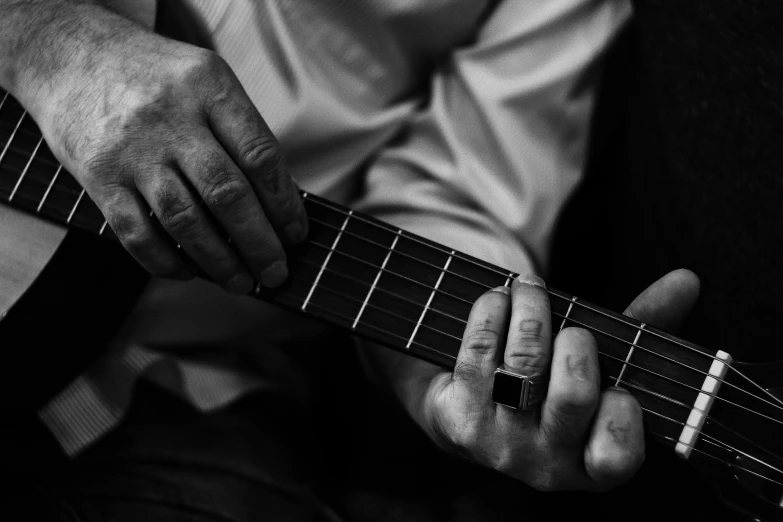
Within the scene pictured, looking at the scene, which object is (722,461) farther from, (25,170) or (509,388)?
(25,170)

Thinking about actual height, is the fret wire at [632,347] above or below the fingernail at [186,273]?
above

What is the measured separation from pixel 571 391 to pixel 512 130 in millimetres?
351

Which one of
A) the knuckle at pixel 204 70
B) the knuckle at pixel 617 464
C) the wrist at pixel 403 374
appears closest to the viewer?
the knuckle at pixel 617 464

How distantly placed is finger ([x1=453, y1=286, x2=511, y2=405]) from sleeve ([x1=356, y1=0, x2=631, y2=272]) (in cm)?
20

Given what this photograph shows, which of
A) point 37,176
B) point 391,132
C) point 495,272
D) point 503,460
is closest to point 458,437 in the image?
point 503,460

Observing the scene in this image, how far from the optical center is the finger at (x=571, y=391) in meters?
0.55

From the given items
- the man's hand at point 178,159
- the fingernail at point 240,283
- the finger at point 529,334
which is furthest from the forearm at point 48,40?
the finger at point 529,334

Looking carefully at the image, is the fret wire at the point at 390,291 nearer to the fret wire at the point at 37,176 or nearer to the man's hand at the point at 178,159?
the man's hand at the point at 178,159

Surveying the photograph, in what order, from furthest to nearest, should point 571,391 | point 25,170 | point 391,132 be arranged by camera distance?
point 391,132 → point 25,170 → point 571,391

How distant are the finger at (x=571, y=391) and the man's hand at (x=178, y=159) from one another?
0.26 m

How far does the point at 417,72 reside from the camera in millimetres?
872

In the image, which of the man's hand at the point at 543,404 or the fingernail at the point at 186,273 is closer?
the man's hand at the point at 543,404

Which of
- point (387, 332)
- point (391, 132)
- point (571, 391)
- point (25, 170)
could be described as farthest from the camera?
point (391, 132)

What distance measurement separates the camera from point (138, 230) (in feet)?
2.13
